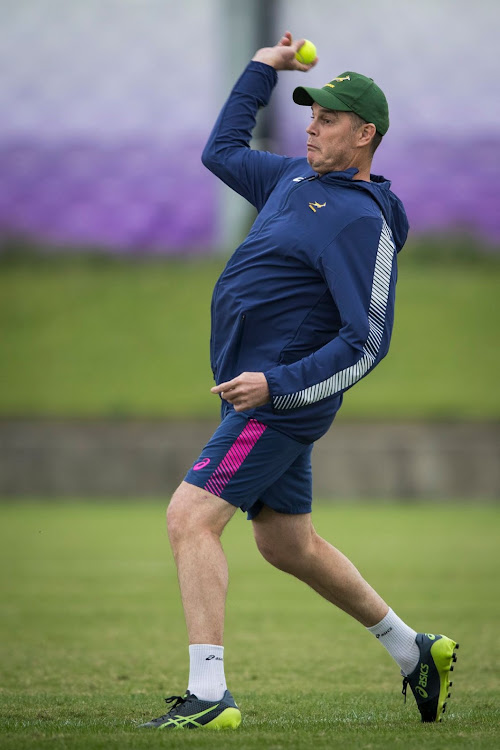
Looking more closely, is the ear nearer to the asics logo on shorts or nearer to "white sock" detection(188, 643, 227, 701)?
the asics logo on shorts

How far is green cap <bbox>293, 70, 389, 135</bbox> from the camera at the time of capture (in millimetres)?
4301

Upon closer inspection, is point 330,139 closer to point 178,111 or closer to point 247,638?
point 247,638

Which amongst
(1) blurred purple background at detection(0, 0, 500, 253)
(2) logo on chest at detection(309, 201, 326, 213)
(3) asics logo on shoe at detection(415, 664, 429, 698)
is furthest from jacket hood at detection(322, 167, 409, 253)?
(1) blurred purple background at detection(0, 0, 500, 253)

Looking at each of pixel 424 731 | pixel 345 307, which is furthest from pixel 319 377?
pixel 424 731

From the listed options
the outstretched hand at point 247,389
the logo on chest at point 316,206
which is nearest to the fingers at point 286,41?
the logo on chest at point 316,206

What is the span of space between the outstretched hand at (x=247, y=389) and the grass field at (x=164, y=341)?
11.9 meters

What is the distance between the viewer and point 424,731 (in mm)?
4051

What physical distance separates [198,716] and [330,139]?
199 cm

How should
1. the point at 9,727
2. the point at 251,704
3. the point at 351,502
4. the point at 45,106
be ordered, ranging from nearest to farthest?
the point at 9,727
the point at 251,704
the point at 351,502
the point at 45,106

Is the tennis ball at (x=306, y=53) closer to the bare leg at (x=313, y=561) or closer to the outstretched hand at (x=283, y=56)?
the outstretched hand at (x=283, y=56)

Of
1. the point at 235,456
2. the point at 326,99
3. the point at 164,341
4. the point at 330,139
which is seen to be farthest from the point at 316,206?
the point at 164,341

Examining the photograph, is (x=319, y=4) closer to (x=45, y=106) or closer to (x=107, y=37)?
(x=107, y=37)

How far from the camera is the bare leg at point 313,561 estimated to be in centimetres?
444

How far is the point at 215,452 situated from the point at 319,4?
1996cm
